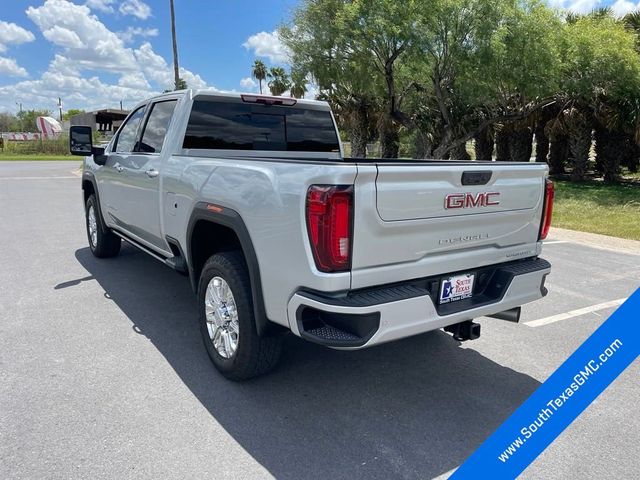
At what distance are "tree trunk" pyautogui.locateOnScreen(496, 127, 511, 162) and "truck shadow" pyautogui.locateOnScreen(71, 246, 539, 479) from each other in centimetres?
1847

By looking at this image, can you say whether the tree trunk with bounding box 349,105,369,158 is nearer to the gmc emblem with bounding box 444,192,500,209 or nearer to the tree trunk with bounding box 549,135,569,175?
the tree trunk with bounding box 549,135,569,175

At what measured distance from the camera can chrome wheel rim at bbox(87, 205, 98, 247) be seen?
6.90m

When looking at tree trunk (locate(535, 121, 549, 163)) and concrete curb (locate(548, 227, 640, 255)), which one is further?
tree trunk (locate(535, 121, 549, 163))

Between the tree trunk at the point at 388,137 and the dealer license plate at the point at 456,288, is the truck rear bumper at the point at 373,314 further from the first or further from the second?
the tree trunk at the point at 388,137

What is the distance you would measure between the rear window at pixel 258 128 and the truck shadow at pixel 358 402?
1.71 m

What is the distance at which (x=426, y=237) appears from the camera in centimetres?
303

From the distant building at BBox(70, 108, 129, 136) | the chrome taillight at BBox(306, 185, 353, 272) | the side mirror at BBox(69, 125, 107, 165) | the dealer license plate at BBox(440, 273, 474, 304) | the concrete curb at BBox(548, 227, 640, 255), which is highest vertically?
the distant building at BBox(70, 108, 129, 136)

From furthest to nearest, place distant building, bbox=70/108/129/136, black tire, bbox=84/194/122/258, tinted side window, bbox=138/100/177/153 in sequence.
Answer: distant building, bbox=70/108/129/136 → black tire, bbox=84/194/122/258 → tinted side window, bbox=138/100/177/153

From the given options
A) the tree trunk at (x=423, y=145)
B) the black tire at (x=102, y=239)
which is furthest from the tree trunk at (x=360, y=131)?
the black tire at (x=102, y=239)

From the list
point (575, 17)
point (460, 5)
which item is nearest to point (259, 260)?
point (460, 5)

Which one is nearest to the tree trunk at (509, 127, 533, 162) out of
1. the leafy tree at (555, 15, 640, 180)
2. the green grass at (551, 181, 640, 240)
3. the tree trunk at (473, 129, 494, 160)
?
the tree trunk at (473, 129, 494, 160)

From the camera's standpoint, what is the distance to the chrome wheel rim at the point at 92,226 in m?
6.90

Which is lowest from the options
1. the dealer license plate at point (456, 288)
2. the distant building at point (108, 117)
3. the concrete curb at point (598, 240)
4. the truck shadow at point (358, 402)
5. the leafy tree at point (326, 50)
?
the concrete curb at point (598, 240)

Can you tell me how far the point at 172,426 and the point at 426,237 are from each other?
6.05 ft
